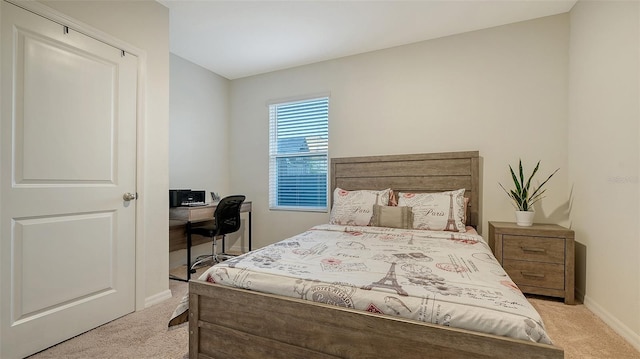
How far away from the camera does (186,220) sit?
297 centimetres

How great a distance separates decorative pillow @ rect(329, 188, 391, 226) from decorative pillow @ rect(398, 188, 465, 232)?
26 centimetres

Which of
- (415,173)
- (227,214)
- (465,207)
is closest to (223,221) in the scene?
(227,214)

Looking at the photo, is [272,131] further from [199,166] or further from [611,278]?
[611,278]

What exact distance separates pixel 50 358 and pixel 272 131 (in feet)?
10.2

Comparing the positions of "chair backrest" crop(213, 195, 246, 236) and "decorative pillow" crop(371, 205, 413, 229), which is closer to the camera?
"decorative pillow" crop(371, 205, 413, 229)

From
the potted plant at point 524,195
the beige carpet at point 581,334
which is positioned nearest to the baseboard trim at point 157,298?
the beige carpet at point 581,334

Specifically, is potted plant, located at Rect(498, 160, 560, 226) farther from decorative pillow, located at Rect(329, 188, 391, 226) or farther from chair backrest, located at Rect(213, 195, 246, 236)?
chair backrest, located at Rect(213, 195, 246, 236)

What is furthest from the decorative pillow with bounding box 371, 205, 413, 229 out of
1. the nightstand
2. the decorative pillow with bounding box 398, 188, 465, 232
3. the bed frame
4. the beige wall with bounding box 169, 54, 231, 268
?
the beige wall with bounding box 169, 54, 231, 268

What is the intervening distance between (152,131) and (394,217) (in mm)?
2319

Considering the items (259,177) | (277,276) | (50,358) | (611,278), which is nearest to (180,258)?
Result: (259,177)

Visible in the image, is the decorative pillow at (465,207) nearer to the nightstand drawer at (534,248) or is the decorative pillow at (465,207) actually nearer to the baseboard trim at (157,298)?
the nightstand drawer at (534,248)

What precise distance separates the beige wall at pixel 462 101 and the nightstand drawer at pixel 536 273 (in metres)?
0.57

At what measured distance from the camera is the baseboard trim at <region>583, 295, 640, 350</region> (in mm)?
1774

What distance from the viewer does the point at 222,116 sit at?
13.9 feet
